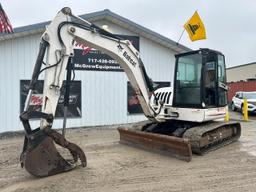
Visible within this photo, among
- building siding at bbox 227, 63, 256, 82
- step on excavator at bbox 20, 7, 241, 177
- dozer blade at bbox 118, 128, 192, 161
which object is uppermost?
building siding at bbox 227, 63, 256, 82

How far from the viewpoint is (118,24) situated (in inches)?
539

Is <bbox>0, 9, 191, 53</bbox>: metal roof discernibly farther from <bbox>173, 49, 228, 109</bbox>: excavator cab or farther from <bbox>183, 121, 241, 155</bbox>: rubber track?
<bbox>183, 121, 241, 155</bbox>: rubber track

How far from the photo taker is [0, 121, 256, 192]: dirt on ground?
513 centimetres

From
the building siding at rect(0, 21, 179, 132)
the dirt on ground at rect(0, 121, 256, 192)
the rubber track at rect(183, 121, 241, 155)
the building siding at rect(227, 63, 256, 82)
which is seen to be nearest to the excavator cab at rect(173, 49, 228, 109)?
the rubber track at rect(183, 121, 241, 155)

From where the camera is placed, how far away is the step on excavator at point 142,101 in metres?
5.57

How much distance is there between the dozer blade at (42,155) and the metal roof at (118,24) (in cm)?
703

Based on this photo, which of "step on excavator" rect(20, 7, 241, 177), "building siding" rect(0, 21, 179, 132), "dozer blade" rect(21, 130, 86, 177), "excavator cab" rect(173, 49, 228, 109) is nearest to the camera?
"dozer blade" rect(21, 130, 86, 177)

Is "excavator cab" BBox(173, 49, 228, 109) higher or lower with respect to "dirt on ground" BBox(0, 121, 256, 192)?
higher

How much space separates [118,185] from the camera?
522cm

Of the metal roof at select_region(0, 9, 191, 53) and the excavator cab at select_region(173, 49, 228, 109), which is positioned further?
the metal roof at select_region(0, 9, 191, 53)

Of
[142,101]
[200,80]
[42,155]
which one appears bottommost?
[42,155]

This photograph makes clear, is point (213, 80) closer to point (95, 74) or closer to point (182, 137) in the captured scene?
point (182, 137)

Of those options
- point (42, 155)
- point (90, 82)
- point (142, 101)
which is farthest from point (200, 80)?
point (90, 82)

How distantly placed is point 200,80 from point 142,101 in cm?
169
